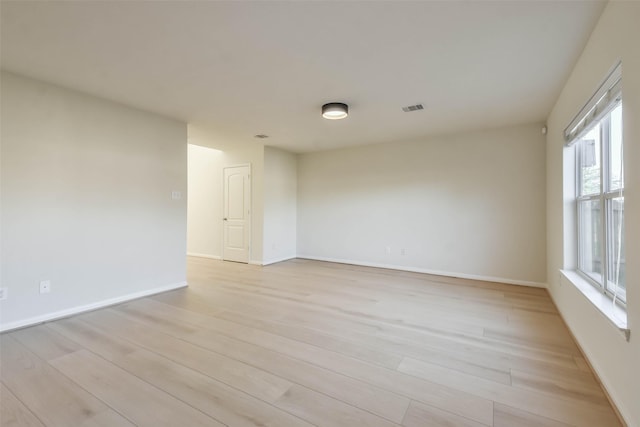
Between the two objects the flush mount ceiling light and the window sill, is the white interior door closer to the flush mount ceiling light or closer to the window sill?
the flush mount ceiling light

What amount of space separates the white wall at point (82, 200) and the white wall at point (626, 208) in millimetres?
4509

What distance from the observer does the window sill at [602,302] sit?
1646 millimetres

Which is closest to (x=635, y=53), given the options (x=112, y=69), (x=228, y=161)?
(x=112, y=69)

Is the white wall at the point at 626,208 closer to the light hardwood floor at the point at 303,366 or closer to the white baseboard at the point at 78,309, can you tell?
the light hardwood floor at the point at 303,366

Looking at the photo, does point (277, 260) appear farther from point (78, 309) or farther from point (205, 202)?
point (78, 309)

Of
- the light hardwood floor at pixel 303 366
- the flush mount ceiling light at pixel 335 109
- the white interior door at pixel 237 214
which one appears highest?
the flush mount ceiling light at pixel 335 109

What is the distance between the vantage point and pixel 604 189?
2.14 meters

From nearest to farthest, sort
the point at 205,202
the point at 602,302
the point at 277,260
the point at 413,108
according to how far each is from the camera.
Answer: the point at 602,302 → the point at 413,108 → the point at 277,260 → the point at 205,202

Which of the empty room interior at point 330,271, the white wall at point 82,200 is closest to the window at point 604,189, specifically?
the empty room interior at point 330,271

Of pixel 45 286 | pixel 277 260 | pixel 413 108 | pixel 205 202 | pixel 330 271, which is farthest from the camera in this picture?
pixel 205 202

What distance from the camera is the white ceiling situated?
6.13 feet

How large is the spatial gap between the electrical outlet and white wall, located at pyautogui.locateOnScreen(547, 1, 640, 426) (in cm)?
462

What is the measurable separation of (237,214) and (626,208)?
228 inches

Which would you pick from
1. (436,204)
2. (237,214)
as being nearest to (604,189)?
Result: (436,204)
